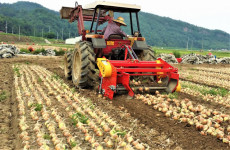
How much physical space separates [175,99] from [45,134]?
3.48 metres

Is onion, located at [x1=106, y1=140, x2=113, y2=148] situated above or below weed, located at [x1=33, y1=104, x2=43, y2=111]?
below

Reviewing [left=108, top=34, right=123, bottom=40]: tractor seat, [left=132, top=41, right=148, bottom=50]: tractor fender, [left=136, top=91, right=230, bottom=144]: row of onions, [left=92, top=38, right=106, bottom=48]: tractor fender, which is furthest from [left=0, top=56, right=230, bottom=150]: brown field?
[left=108, top=34, right=123, bottom=40]: tractor seat

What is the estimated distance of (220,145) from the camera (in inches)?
153

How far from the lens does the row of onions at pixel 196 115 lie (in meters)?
4.31

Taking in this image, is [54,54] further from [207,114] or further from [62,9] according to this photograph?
[207,114]

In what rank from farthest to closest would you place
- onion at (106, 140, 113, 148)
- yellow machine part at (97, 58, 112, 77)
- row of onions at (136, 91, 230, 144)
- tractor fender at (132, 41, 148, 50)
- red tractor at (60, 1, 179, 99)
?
tractor fender at (132, 41, 148, 50)
red tractor at (60, 1, 179, 99)
yellow machine part at (97, 58, 112, 77)
row of onions at (136, 91, 230, 144)
onion at (106, 140, 113, 148)

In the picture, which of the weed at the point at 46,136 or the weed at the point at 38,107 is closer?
the weed at the point at 46,136

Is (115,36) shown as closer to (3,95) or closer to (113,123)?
(3,95)

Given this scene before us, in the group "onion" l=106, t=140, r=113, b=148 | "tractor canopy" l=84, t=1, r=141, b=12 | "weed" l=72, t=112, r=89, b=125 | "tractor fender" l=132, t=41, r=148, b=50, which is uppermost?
"tractor canopy" l=84, t=1, r=141, b=12

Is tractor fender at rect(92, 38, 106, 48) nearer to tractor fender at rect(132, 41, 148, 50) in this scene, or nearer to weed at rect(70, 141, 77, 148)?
tractor fender at rect(132, 41, 148, 50)

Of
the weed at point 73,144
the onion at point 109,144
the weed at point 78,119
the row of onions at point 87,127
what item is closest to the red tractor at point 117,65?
the row of onions at point 87,127

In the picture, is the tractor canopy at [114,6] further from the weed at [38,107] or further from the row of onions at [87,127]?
the weed at [38,107]

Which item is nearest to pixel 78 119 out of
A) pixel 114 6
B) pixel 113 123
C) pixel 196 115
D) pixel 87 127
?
pixel 87 127

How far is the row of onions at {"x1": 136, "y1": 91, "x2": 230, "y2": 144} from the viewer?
4.31m
